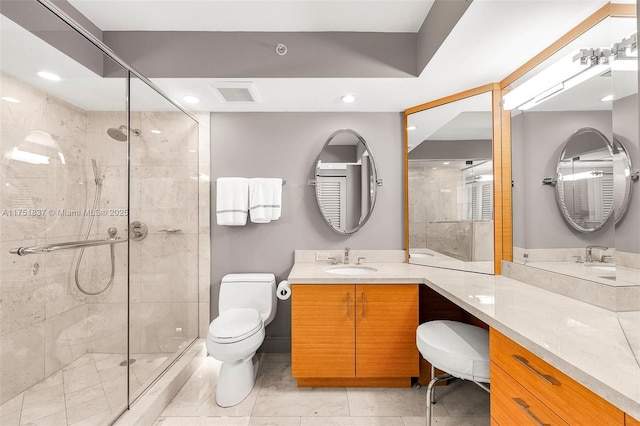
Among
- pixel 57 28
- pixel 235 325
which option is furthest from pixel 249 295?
pixel 57 28

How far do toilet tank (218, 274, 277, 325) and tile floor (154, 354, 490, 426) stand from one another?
0.50 meters

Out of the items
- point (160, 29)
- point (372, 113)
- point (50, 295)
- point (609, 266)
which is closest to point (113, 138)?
point (160, 29)

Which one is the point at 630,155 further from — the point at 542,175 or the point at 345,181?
the point at 345,181

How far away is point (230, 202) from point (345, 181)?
99 centimetres

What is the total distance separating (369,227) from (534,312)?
4.40ft

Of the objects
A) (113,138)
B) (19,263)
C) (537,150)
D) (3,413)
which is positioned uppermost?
(113,138)

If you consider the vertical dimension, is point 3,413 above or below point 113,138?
below

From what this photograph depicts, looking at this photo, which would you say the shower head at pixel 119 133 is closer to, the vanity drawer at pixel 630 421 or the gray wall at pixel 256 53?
the gray wall at pixel 256 53

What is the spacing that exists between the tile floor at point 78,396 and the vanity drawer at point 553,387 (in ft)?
6.48

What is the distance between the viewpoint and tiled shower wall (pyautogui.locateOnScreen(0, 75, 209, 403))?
134 cm

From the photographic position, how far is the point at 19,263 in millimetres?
1357

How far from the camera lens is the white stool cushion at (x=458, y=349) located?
1249mm

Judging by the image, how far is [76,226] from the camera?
5.09ft

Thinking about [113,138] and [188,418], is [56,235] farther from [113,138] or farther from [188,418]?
[188,418]
